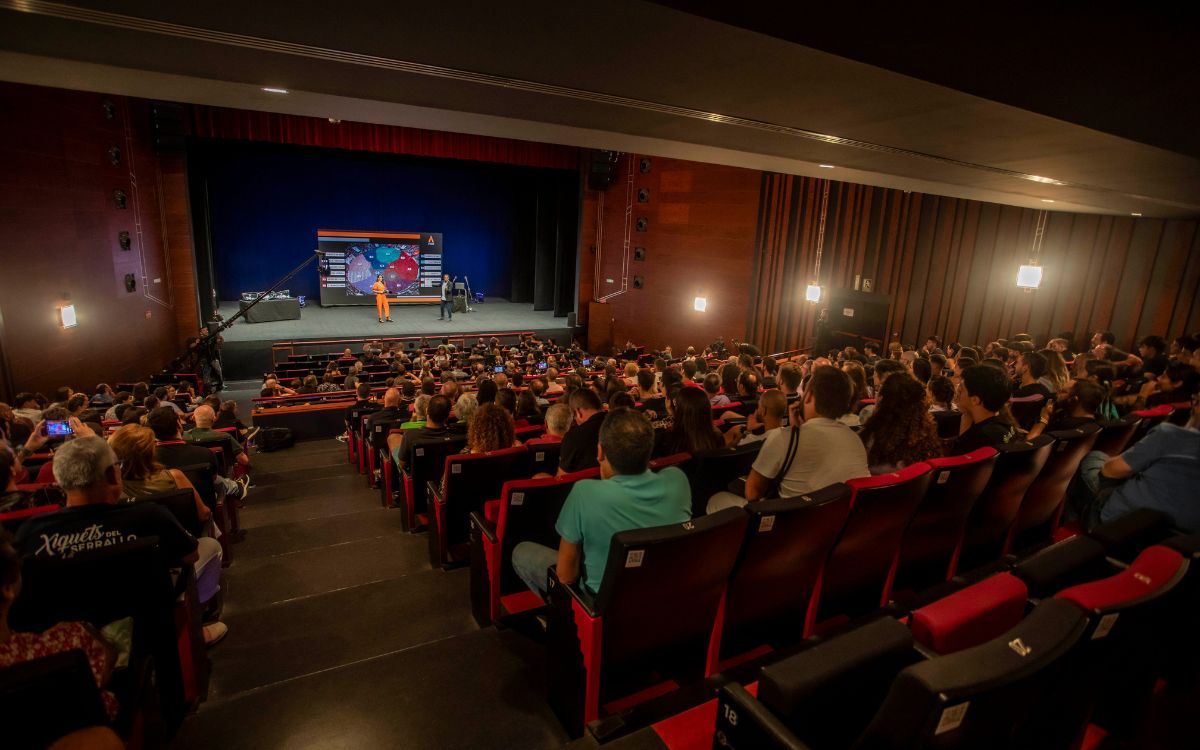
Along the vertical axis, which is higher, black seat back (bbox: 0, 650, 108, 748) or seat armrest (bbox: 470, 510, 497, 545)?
black seat back (bbox: 0, 650, 108, 748)

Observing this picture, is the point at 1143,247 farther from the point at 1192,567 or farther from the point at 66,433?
the point at 66,433

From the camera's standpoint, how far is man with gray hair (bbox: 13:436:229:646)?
86.7 inches

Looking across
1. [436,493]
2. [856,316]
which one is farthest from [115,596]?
[856,316]

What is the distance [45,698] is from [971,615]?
7.80 ft

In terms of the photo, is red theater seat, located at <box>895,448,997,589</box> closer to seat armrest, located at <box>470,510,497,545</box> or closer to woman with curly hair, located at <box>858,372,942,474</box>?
woman with curly hair, located at <box>858,372,942,474</box>

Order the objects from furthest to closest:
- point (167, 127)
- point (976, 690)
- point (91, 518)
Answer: point (167, 127) < point (91, 518) < point (976, 690)

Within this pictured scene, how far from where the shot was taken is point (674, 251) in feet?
49.5

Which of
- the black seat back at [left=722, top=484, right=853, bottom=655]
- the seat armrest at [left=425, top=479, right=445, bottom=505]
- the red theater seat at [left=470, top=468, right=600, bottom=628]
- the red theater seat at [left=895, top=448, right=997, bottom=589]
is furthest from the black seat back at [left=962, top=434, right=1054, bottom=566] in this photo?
the seat armrest at [left=425, top=479, right=445, bottom=505]

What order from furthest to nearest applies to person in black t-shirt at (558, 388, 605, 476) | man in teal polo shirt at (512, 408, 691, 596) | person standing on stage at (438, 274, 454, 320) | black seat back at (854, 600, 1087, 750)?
person standing on stage at (438, 274, 454, 320) → person in black t-shirt at (558, 388, 605, 476) → man in teal polo shirt at (512, 408, 691, 596) → black seat back at (854, 600, 1087, 750)

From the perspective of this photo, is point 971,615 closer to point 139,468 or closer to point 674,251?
point 139,468

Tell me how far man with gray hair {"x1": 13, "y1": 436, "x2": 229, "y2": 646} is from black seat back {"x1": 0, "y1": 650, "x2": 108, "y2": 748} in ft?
2.55

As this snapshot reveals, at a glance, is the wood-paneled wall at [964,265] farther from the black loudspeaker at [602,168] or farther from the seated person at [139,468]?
the seated person at [139,468]

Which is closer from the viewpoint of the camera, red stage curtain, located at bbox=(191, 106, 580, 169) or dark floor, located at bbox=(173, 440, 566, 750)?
dark floor, located at bbox=(173, 440, 566, 750)

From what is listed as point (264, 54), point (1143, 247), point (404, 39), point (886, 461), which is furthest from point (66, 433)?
point (1143, 247)
